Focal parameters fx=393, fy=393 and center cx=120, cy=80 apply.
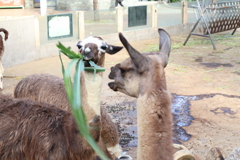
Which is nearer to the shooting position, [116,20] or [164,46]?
[164,46]

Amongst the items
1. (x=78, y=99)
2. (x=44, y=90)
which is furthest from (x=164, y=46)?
(x=44, y=90)

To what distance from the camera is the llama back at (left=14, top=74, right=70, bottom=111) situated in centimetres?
468

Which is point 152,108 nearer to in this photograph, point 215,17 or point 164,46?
point 164,46

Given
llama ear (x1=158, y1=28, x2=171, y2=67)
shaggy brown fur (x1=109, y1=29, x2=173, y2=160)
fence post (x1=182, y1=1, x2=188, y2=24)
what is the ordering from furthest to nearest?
fence post (x1=182, y1=1, x2=188, y2=24) → llama ear (x1=158, y1=28, x2=171, y2=67) → shaggy brown fur (x1=109, y1=29, x2=173, y2=160)

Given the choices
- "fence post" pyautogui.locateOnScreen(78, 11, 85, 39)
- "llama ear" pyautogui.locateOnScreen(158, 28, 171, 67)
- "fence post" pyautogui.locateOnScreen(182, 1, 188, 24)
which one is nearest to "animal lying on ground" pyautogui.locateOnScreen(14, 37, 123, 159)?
"llama ear" pyautogui.locateOnScreen(158, 28, 171, 67)

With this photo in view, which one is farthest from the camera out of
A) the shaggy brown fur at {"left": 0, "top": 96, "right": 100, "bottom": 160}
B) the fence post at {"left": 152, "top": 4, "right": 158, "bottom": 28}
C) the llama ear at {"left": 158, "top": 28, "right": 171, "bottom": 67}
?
the fence post at {"left": 152, "top": 4, "right": 158, "bottom": 28}

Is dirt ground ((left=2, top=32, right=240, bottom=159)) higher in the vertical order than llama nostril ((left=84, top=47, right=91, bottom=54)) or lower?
lower

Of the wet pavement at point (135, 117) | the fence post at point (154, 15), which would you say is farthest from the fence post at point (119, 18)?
the wet pavement at point (135, 117)

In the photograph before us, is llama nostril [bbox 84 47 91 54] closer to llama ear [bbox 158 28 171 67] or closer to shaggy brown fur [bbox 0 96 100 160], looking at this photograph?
shaggy brown fur [bbox 0 96 100 160]

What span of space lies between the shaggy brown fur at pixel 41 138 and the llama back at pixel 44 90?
4.80 ft

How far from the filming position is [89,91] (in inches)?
117

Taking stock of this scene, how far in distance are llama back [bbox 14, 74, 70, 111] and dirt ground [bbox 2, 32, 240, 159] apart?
1147mm

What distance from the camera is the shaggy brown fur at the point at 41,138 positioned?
294 centimetres

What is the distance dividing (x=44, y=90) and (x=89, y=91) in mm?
1959
